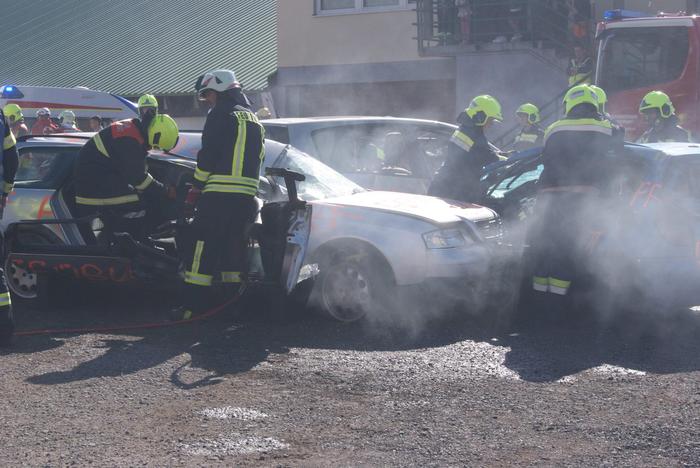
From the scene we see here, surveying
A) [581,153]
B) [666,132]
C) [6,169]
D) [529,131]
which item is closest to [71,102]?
[529,131]

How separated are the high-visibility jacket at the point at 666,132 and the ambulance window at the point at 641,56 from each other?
1.94 meters

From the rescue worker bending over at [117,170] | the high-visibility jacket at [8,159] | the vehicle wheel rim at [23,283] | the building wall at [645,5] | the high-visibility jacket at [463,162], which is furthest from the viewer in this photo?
the building wall at [645,5]

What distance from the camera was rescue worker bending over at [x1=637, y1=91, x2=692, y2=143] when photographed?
11.6 m

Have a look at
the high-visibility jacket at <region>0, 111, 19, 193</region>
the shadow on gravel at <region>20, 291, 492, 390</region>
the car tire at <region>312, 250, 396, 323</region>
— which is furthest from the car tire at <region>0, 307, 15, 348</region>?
the car tire at <region>312, 250, 396, 323</region>

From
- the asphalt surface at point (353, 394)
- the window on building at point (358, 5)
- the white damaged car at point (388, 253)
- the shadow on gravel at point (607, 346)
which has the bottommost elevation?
the shadow on gravel at point (607, 346)

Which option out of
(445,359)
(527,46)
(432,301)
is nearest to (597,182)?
(432,301)

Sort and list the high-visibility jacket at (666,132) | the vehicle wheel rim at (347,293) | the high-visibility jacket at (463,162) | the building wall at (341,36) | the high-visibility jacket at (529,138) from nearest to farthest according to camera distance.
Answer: the vehicle wheel rim at (347,293) → the high-visibility jacket at (463,162) → the high-visibility jacket at (666,132) → the high-visibility jacket at (529,138) → the building wall at (341,36)

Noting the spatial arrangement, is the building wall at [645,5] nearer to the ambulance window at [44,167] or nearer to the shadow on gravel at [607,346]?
the shadow on gravel at [607,346]

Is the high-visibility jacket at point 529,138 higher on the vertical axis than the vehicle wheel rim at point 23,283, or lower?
A: higher

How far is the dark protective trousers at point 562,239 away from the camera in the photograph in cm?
785

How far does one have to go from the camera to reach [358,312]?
786cm

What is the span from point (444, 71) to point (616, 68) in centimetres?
806

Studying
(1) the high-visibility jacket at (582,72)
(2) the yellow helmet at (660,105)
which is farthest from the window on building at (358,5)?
(2) the yellow helmet at (660,105)

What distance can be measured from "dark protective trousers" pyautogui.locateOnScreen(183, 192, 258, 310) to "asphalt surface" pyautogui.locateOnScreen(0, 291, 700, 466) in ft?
1.24
